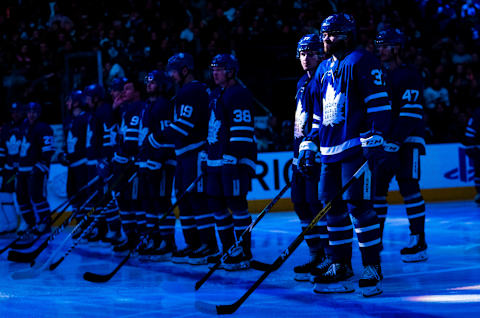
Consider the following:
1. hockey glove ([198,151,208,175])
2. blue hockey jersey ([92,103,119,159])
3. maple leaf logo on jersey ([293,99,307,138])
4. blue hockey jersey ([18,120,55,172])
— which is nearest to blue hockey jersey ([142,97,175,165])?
hockey glove ([198,151,208,175])

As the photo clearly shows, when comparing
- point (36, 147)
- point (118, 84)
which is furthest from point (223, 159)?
point (36, 147)

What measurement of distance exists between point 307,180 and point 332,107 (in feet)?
2.40

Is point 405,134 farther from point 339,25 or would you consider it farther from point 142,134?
point 142,134

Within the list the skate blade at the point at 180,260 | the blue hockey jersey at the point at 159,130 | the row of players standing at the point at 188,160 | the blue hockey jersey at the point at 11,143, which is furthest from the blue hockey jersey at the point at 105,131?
the skate blade at the point at 180,260

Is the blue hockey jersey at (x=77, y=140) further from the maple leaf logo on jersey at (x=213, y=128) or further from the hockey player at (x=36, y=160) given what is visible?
the maple leaf logo on jersey at (x=213, y=128)

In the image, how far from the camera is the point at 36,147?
Result: 7.73m

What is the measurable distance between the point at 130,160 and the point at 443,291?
3.31 meters

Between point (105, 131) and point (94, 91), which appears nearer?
point (105, 131)

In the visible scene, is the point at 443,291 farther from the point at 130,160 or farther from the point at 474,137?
the point at 474,137

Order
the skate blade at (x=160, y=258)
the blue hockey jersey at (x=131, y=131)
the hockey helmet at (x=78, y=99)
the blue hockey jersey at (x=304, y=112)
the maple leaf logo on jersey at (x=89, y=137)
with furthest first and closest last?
1. the hockey helmet at (x=78, y=99)
2. the maple leaf logo on jersey at (x=89, y=137)
3. the blue hockey jersey at (x=131, y=131)
4. the skate blade at (x=160, y=258)
5. the blue hockey jersey at (x=304, y=112)

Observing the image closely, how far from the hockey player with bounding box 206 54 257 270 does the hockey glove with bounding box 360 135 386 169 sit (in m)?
1.48

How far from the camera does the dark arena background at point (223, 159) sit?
13.6 ft

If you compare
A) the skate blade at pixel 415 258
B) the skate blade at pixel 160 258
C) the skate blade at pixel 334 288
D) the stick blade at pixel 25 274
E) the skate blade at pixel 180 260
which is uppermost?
the skate blade at pixel 334 288

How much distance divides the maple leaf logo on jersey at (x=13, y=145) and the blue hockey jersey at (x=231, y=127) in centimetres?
369
